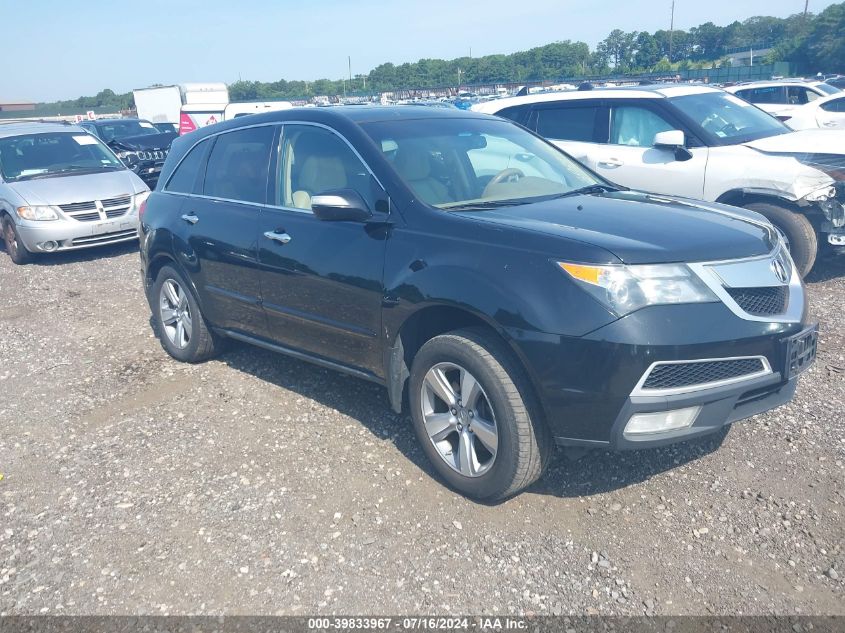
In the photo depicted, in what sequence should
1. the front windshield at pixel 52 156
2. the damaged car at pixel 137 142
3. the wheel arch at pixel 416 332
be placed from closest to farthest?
the wheel arch at pixel 416 332 < the front windshield at pixel 52 156 < the damaged car at pixel 137 142

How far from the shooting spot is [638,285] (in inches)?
117

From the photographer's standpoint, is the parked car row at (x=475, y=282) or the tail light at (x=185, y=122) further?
the tail light at (x=185, y=122)

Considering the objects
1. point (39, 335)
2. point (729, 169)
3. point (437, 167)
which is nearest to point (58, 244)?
point (39, 335)

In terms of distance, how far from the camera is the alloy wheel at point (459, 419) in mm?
3379

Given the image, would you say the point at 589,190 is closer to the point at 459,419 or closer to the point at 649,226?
the point at 649,226

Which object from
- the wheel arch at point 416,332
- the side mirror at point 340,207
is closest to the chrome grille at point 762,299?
the wheel arch at point 416,332

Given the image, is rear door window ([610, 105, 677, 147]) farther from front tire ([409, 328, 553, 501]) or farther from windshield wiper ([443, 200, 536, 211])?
front tire ([409, 328, 553, 501])

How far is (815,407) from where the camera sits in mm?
4312

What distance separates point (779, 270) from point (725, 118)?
486cm

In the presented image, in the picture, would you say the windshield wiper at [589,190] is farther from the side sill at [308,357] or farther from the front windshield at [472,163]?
the side sill at [308,357]

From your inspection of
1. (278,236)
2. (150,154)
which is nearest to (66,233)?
(278,236)

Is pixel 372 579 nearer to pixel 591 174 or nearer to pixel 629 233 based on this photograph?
pixel 629 233

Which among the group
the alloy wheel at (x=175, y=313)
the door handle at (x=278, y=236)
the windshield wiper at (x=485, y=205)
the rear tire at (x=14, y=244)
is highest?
the windshield wiper at (x=485, y=205)

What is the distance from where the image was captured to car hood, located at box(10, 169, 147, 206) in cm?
962
